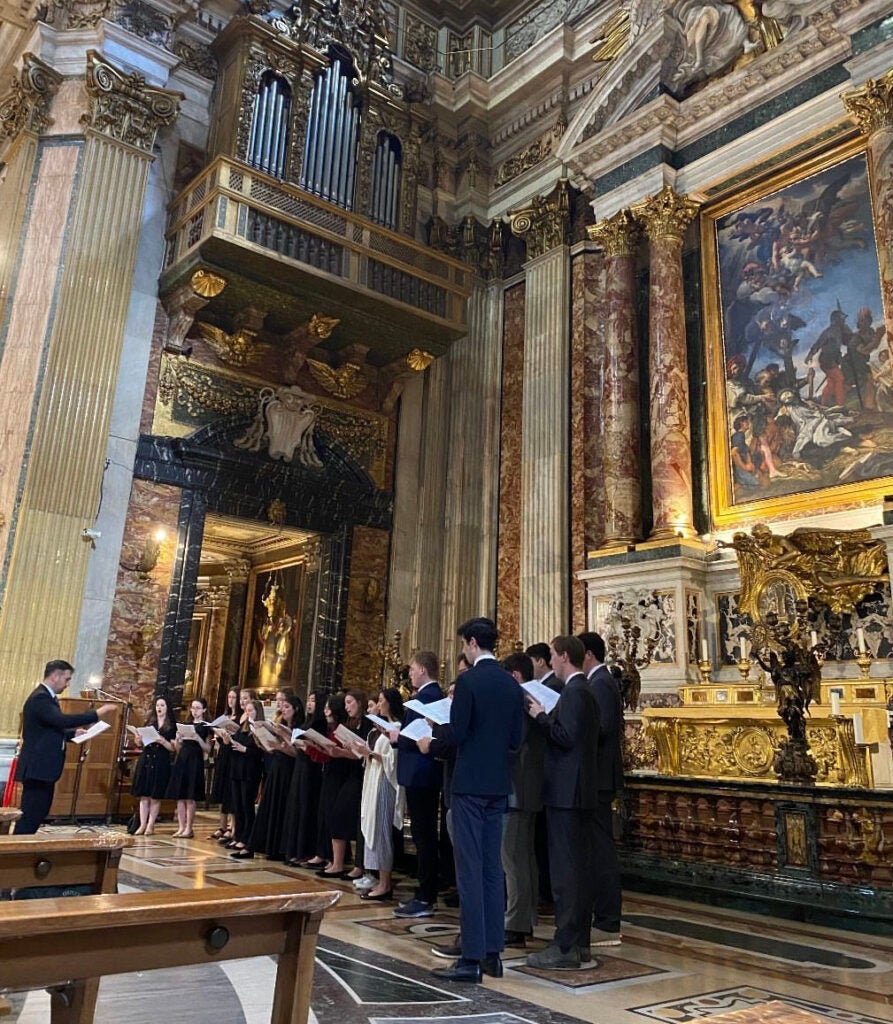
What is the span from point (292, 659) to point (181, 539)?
2846mm

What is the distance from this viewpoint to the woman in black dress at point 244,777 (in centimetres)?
824

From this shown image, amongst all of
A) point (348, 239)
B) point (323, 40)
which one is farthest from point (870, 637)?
point (323, 40)

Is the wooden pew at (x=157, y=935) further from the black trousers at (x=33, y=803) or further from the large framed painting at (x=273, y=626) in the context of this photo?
the large framed painting at (x=273, y=626)

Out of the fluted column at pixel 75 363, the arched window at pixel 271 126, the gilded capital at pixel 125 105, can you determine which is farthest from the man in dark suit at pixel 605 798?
the gilded capital at pixel 125 105

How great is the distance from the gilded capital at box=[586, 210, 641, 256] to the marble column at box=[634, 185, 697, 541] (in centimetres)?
16

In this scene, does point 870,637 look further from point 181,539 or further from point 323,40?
point 323,40

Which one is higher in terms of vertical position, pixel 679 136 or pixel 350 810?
pixel 679 136

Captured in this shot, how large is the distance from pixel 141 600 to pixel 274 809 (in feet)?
13.2

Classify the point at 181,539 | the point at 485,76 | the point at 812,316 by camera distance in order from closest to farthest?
the point at 812,316, the point at 181,539, the point at 485,76

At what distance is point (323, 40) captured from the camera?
1284 centimetres

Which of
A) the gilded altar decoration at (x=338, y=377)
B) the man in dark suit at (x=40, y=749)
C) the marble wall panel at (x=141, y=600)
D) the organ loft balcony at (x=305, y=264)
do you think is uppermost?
the organ loft balcony at (x=305, y=264)

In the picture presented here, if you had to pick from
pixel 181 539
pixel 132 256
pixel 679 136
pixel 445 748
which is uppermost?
pixel 679 136

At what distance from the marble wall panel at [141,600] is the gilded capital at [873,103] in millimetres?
8945

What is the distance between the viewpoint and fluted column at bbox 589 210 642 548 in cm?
1084
